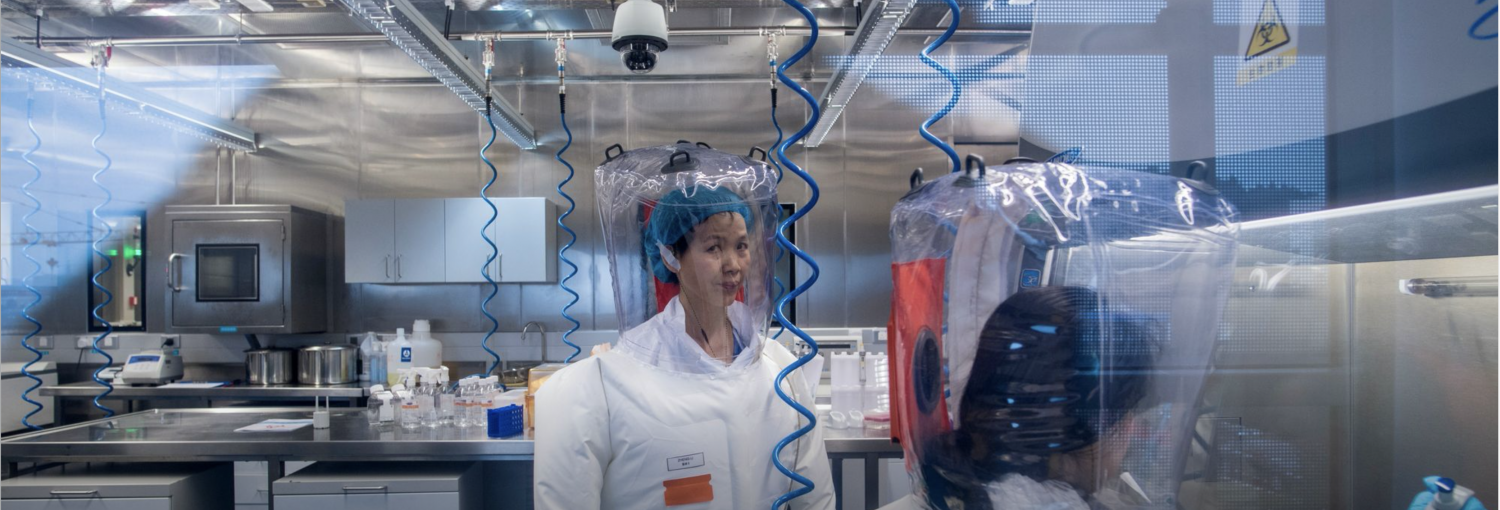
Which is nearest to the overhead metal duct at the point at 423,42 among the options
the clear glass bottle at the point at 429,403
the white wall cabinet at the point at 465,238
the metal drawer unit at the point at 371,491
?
the white wall cabinet at the point at 465,238

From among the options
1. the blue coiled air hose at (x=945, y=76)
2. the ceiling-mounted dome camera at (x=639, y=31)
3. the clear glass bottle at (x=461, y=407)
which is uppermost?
the ceiling-mounted dome camera at (x=639, y=31)

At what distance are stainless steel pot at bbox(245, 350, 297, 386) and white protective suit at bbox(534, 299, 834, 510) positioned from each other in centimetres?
374

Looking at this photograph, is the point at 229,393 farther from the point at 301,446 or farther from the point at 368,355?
the point at 301,446

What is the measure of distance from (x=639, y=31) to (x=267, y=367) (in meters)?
3.82

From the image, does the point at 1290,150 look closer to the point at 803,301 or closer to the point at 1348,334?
the point at 1348,334

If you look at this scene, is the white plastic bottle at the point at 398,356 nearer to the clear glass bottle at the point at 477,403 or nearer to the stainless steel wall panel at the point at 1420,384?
the clear glass bottle at the point at 477,403

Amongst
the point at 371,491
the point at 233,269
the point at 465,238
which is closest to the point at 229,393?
the point at 233,269

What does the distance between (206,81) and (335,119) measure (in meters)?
0.96

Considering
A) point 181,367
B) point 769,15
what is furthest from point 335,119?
point 769,15

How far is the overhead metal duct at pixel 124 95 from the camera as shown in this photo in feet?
9.04

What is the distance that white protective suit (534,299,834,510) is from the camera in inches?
56.8

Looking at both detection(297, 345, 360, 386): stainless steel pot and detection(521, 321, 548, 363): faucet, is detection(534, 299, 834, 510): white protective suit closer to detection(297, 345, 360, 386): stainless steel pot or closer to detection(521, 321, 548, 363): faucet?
detection(521, 321, 548, 363): faucet

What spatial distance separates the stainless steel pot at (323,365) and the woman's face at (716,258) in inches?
149

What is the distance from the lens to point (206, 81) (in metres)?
4.90
